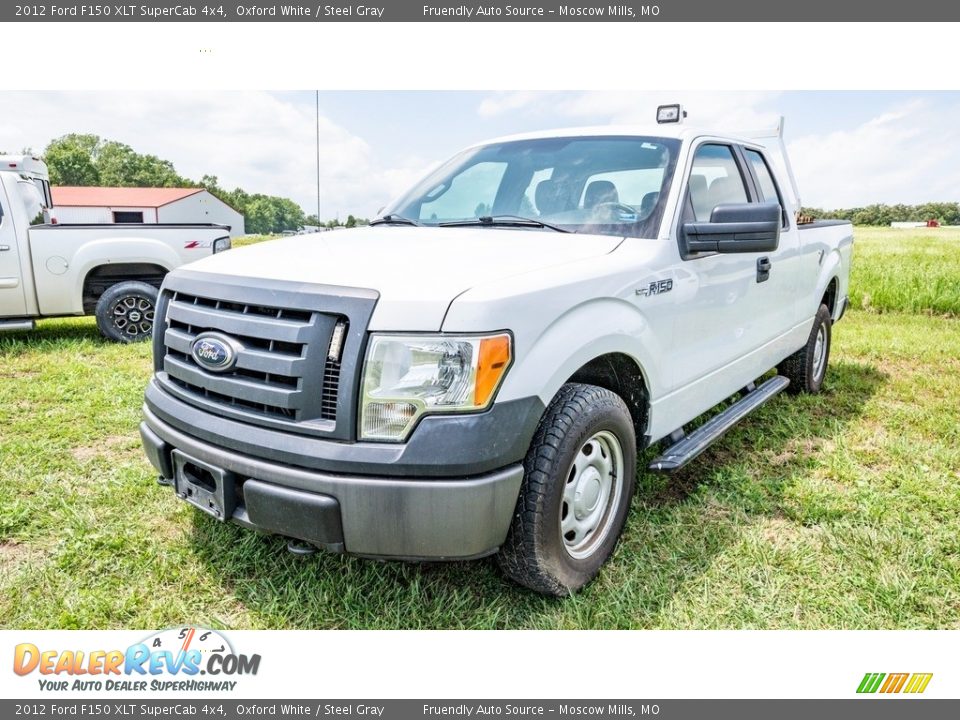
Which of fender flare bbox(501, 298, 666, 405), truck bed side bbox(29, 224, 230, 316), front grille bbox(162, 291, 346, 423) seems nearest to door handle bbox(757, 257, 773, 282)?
fender flare bbox(501, 298, 666, 405)

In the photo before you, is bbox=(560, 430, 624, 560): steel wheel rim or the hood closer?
the hood

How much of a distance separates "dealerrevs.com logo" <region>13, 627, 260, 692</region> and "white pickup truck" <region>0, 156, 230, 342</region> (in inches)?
204

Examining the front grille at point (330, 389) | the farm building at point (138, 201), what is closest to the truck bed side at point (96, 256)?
the front grille at point (330, 389)

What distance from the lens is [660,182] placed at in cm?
319

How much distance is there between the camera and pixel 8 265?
22.7ft

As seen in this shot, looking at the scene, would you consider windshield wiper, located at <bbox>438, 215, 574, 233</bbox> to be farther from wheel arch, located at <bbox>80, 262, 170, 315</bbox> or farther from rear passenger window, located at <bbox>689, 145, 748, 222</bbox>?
wheel arch, located at <bbox>80, 262, 170, 315</bbox>

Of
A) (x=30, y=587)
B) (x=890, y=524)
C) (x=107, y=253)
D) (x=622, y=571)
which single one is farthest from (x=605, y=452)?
(x=107, y=253)

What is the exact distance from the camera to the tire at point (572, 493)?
7.54 feet

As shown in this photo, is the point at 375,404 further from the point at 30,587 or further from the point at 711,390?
the point at 711,390

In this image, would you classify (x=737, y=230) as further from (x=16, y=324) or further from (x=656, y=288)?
(x=16, y=324)

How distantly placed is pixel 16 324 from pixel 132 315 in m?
1.08

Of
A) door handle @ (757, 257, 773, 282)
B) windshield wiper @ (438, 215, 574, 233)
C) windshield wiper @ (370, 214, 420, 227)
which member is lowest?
door handle @ (757, 257, 773, 282)

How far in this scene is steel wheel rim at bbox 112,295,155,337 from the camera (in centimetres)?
741

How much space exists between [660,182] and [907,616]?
210 cm
